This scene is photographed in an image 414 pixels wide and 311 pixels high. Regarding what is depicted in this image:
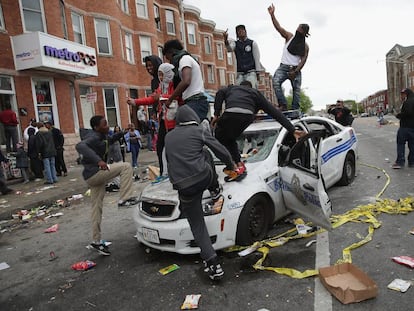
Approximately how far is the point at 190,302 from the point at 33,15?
1446 cm

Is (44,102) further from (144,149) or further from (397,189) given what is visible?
(397,189)

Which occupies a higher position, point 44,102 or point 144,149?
point 44,102

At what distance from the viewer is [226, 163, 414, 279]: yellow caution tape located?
3.48 m

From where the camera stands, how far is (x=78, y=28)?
16.9 meters

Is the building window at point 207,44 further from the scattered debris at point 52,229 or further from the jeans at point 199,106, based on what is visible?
the jeans at point 199,106

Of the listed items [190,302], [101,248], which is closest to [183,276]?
[190,302]

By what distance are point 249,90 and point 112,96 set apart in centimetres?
1538

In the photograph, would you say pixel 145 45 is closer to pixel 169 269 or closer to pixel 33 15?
pixel 33 15

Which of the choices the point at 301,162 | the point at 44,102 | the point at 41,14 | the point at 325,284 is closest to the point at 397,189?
the point at 301,162

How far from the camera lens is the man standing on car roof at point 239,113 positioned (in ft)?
14.7

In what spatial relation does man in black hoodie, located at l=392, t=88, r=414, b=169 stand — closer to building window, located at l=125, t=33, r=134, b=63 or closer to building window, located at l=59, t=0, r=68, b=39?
building window, located at l=59, t=0, r=68, b=39

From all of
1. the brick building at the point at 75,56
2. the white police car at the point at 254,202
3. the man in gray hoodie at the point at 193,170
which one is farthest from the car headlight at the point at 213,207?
the brick building at the point at 75,56

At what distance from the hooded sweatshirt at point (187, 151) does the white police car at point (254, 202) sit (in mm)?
602

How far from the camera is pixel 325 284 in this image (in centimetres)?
304
